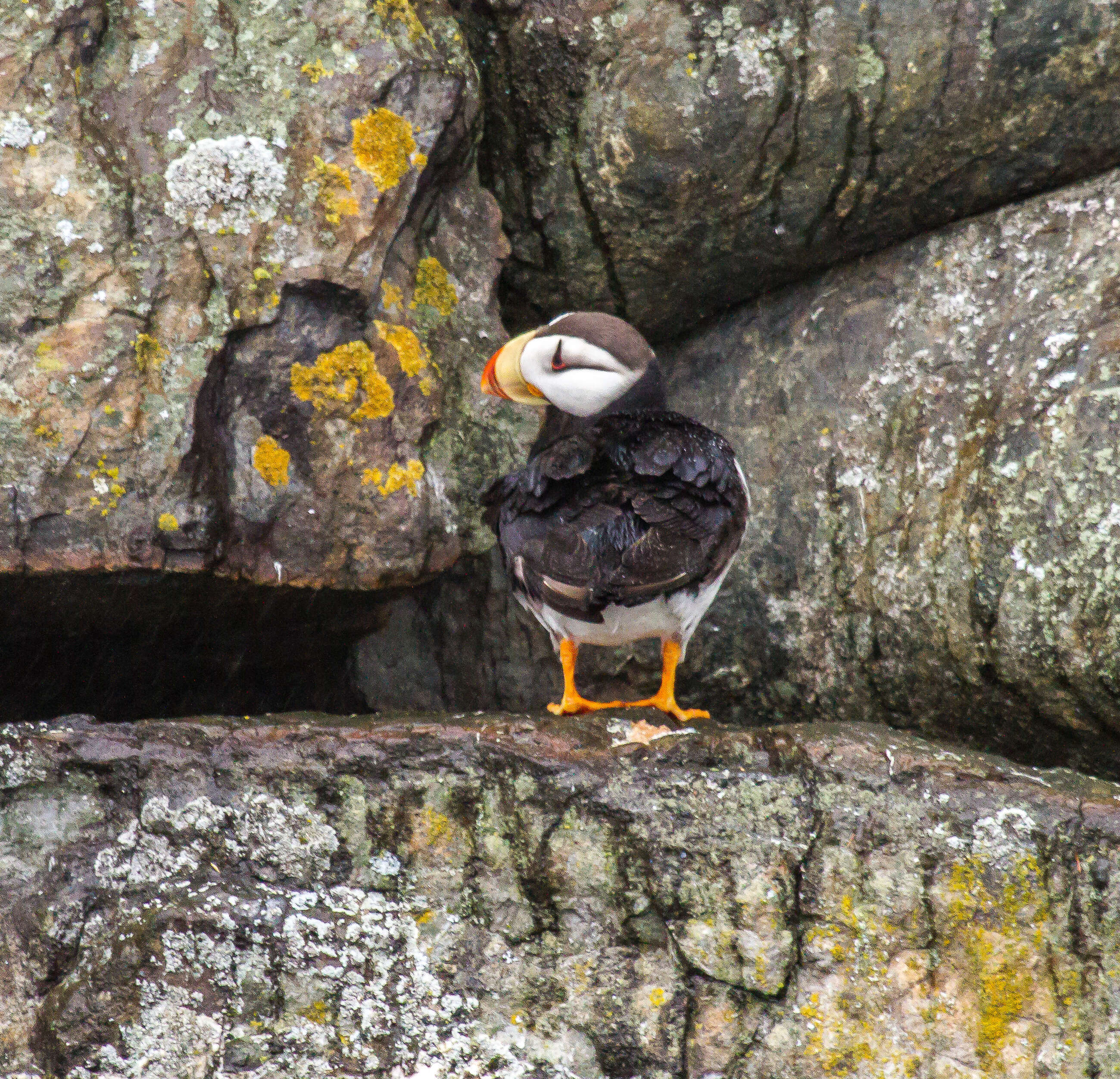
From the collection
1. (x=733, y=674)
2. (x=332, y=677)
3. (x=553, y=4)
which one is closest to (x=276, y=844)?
(x=332, y=677)

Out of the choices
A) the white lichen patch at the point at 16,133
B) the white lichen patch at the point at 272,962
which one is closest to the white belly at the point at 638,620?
the white lichen patch at the point at 272,962

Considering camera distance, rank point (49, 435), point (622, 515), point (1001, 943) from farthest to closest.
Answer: point (49, 435) < point (622, 515) < point (1001, 943)

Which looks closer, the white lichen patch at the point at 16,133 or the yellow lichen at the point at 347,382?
the white lichen patch at the point at 16,133

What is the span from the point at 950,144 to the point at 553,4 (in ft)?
4.40

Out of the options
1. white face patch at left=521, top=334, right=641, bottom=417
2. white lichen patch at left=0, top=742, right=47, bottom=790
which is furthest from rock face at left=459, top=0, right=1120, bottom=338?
white lichen patch at left=0, top=742, right=47, bottom=790

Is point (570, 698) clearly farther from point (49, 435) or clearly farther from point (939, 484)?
point (49, 435)

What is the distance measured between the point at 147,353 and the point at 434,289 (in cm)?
92

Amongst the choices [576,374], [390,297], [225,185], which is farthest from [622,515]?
[225,185]

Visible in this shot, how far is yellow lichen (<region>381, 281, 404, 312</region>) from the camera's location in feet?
11.4

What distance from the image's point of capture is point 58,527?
3090 mm

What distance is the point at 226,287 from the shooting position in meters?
3.28

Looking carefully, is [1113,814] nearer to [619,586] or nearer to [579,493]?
[619,586]

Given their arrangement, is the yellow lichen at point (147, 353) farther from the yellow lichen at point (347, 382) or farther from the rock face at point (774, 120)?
the rock face at point (774, 120)

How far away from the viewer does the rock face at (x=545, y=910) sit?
2564 mm
